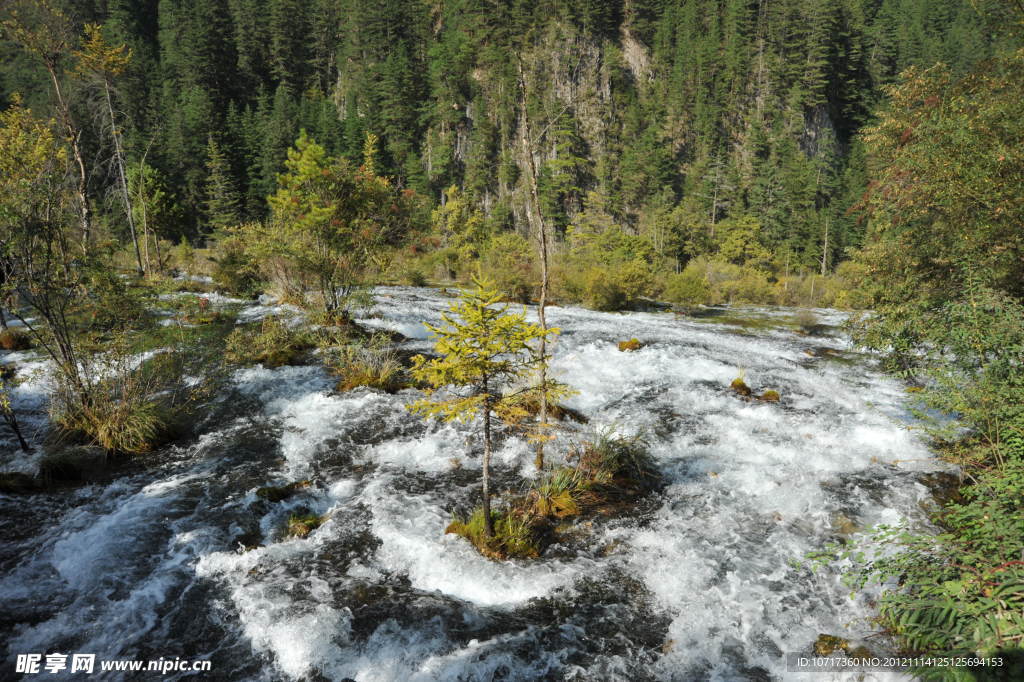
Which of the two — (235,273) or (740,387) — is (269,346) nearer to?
(235,273)

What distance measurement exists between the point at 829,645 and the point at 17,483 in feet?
35.7

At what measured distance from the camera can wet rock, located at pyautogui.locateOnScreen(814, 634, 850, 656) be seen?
A: 4820mm

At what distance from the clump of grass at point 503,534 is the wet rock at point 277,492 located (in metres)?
2.69

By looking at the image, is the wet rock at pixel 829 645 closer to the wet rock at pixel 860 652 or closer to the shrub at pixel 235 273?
the wet rock at pixel 860 652

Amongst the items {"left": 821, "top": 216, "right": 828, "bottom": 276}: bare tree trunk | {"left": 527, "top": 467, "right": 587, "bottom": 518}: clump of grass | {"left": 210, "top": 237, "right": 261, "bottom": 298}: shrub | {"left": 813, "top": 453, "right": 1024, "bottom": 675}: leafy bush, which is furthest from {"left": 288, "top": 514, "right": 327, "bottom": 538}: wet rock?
{"left": 821, "top": 216, "right": 828, "bottom": 276}: bare tree trunk

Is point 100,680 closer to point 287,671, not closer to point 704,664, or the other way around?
point 287,671

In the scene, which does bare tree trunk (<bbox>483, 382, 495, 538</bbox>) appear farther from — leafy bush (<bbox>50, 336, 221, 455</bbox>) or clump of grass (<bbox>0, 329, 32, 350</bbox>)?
clump of grass (<bbox>0, 329, 32, 350</bbox>)

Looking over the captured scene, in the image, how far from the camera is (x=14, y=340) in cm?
1330

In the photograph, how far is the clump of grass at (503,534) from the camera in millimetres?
6176

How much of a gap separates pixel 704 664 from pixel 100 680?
5583 mm

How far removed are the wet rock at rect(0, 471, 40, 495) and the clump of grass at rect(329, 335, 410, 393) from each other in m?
5.08

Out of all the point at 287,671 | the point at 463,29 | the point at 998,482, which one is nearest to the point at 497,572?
the point at 287,671

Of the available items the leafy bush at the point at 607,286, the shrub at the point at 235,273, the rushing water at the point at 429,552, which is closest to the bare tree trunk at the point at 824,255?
the leafy bush at the point at 607,286

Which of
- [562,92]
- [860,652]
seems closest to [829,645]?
[860,652]
